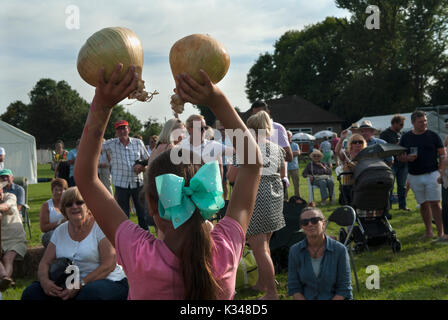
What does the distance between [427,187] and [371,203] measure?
1209 mm

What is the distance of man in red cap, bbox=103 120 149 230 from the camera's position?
298 inches

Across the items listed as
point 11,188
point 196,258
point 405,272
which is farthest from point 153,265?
point 11,188

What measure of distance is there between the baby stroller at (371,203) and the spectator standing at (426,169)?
2.83 feet

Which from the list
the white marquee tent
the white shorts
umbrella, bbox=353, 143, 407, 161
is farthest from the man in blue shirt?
the white marquee tent

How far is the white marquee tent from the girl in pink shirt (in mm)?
20985

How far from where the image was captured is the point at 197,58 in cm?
137

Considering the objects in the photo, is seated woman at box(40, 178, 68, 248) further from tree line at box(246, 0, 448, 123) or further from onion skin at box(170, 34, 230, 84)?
tree line at box(246, 0, 448, 123)

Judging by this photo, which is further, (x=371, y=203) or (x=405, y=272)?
(x=371, y=203)

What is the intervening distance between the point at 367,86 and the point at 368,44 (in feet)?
13.0

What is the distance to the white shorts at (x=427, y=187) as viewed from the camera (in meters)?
7.06

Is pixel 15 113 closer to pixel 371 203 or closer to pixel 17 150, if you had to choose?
pixel 17 150

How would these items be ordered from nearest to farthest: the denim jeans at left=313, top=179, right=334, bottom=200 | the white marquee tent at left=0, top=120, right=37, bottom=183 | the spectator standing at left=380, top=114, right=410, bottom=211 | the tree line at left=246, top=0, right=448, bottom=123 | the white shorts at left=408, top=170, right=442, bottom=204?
1. the white shorts at left=408, top=170, right=442, bottom=204
2. the spectator standing at left=380, top=114, right=410, bottom=211
3. the denim jeans at left=313, top=179, right=334, bottom=200
4. the white marquee tent at left=0, top=120, right=37, bottom=183
5. the tree line at left=246, top=0, right=448, bottom=123

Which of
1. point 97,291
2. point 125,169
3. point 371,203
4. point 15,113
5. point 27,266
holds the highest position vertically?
point 15,113

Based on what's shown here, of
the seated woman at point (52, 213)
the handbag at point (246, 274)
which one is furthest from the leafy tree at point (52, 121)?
the handbag at point (246, 274)
